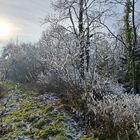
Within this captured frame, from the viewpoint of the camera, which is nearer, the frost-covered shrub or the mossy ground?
the frost-covered shrub

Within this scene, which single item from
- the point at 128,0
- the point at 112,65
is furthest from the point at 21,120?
the point at 112,65


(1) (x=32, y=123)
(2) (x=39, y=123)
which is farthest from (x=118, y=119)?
(1) (x=32, y=123)

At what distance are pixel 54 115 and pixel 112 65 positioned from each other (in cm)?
3708

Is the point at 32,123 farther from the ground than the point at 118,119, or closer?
closer

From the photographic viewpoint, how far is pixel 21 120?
1184 centimetres

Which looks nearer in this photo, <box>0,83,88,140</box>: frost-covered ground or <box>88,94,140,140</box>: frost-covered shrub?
<box>88,94,140,140</box>: frost-covered shrub

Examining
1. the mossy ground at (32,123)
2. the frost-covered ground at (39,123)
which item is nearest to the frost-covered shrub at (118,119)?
the frost-covered ground at (39,123)

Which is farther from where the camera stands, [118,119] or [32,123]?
[32,123]

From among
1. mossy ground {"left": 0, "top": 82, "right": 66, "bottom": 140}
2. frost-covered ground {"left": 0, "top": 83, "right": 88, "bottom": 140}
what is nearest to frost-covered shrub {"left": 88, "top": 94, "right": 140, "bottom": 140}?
frost-covered ground {"left": 0, "top": 83, "right": 88, "bottom": 140}

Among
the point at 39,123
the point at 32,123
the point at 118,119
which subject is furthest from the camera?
the point at 32,123

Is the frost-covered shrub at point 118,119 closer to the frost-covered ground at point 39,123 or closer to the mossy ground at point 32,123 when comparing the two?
the frost-covered ground at point 39,123

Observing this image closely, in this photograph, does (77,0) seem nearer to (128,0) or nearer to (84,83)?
(128,0)

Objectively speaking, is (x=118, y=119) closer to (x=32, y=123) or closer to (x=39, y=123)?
(x=39, y=123)

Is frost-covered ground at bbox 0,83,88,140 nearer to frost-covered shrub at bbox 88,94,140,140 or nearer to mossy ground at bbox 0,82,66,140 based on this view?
mossy ground at bbox 0,82,66,140
